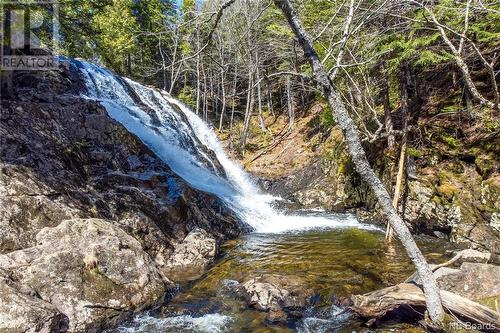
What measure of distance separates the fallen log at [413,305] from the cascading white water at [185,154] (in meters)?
7.29

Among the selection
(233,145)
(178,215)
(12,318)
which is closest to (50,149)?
(178,215)

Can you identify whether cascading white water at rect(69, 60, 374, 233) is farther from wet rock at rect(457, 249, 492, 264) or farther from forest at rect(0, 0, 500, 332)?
wet rock at rect(457, 249, 492, 264)

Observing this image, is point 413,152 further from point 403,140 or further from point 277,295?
point 277,295

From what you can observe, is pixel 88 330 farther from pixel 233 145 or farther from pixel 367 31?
pixel 233 145

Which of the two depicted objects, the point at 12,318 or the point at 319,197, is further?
the point at 319,197

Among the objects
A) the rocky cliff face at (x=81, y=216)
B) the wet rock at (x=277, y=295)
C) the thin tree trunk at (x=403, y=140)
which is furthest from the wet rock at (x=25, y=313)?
the thin tree trunk at (x=403, y=140)

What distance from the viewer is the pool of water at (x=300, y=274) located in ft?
18.4

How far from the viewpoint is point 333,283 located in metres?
7.05

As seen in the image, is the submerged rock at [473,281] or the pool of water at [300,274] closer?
the submerged rock at [473,281]

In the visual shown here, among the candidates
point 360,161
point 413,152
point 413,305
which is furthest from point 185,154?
point 413,305

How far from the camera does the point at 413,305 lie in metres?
4.97

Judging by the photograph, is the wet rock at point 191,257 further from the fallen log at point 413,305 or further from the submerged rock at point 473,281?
the submerged rock at point 473,281

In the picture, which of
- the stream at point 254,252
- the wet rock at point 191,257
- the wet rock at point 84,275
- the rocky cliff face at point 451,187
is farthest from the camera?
the rocky cliff face at point 451,187

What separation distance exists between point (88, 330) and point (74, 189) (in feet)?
13.4
